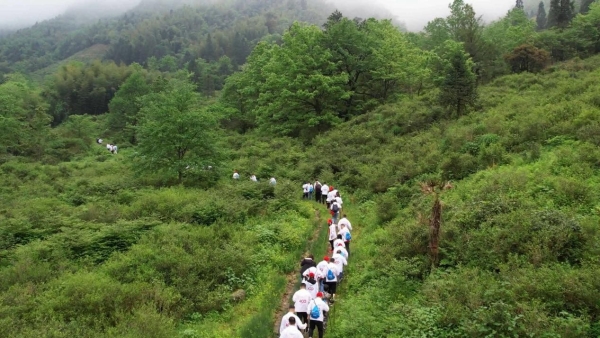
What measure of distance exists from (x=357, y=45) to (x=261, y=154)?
15.4 m

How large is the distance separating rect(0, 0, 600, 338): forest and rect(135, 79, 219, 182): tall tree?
11 centimetres

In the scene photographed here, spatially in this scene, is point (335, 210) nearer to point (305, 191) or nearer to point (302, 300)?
point (305, 191)

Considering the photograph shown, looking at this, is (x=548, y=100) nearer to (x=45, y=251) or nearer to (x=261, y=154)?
(x=261, y=154)

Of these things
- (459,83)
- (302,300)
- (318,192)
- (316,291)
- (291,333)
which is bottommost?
(318,192)

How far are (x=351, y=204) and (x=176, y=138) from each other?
10736 mm

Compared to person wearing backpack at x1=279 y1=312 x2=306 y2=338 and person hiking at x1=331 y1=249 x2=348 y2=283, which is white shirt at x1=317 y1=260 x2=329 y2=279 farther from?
person wearing backpack at x1=279 y1=312 x2=306 y2=338

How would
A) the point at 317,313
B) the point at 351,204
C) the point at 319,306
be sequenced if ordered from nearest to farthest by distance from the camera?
the point at 317,313
the point at 319,306
the point at 351,204

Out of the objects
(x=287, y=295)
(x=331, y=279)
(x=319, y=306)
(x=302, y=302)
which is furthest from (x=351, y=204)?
(x=319, y=306)

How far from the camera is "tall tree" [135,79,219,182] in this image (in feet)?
73.8

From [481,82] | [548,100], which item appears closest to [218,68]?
[481,82]

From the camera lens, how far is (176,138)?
74.2ft

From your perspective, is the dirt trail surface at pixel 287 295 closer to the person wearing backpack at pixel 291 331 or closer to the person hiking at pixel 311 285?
the person hiking at pixel 311 285

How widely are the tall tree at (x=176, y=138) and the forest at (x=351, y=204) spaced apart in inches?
4.5

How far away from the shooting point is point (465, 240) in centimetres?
1096
